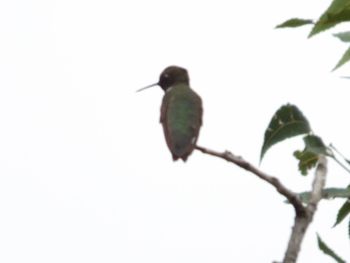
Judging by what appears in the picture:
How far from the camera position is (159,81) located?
555 centimetres

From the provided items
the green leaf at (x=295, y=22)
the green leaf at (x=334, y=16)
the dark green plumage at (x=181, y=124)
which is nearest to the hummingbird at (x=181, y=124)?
the dark green plumage at (x=181, y=124)

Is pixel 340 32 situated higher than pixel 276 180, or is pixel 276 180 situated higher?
pixel 340 32

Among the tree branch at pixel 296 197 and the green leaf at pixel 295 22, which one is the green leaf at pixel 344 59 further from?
the tree branch at pixel 296 197

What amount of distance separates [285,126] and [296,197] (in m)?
0.76

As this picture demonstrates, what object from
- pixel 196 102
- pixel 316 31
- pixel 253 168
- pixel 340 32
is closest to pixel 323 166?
pixel 253 168

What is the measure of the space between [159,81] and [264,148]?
7.84 ft

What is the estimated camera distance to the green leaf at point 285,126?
3.12m

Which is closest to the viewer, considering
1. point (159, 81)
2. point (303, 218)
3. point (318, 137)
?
point (303, 218)

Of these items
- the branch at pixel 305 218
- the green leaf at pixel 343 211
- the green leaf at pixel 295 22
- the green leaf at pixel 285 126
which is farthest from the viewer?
the green leaf at pixel 295 22

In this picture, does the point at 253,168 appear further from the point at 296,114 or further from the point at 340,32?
the point at 340,32

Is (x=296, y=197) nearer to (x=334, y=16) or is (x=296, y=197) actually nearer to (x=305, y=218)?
(x=305, y=218)

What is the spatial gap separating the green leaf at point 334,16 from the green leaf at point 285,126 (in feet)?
1.21

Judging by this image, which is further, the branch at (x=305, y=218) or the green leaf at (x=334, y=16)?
the green leaf at (x=334, y=16)

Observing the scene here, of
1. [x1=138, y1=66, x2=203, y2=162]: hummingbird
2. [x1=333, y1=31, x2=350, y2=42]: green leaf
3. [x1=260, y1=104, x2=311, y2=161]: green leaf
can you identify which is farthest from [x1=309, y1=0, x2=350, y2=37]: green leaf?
[x1=138, y1=66, x2=203, y2=162]: hummingbird
